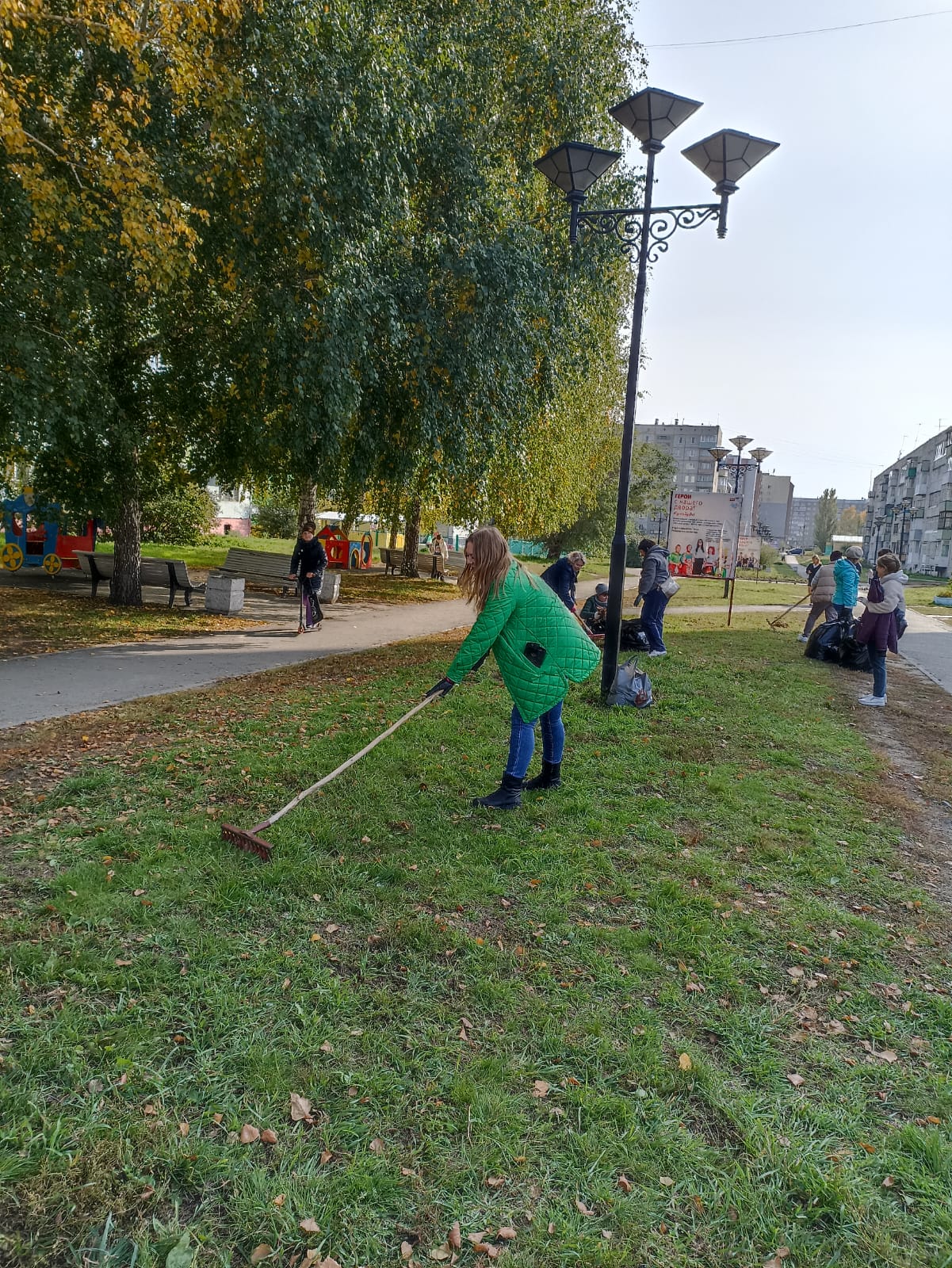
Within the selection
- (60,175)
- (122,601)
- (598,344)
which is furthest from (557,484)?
(60,175)

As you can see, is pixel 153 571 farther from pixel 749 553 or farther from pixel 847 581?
pixel 749 553

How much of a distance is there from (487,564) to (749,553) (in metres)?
50.5

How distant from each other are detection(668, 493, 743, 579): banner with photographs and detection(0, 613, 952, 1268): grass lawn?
1107 centimetres

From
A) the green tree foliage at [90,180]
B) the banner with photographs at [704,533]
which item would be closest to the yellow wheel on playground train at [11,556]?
the green tree foliage at [90,180]

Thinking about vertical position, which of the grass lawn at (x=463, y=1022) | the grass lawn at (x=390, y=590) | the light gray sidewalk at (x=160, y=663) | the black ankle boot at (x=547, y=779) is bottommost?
the grass lawn at (x=463, y=1022)

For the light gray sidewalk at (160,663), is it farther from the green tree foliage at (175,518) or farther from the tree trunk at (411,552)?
the green tree foliage at (175,518)

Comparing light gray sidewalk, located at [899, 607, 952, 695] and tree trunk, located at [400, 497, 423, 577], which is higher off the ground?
tree trunk, located at [400, 497, 423, 577]

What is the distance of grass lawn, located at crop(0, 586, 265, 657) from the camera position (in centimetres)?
998

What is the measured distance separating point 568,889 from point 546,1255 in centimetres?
201

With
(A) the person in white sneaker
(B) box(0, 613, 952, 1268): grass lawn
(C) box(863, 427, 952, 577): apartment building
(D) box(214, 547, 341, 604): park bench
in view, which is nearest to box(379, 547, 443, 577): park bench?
(D) box(214, 547, 341, 604): park bench

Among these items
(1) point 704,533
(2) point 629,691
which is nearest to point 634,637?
(2) point 629,691

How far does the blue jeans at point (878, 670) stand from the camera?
906cm

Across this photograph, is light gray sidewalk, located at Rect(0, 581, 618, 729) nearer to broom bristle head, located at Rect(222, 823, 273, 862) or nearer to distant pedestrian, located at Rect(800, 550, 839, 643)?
broom bristle head, located at Rect(222, 823, 273, 862)

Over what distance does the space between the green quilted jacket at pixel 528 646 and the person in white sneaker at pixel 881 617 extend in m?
5.59
